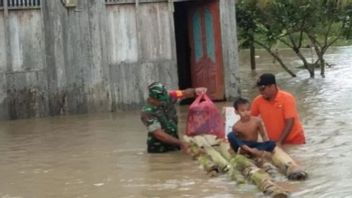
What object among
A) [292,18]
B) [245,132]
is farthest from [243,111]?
[292,18]

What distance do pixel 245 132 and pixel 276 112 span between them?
76 centimetres

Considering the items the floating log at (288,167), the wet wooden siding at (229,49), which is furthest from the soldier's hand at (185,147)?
the wet wooden siding at (229,49)

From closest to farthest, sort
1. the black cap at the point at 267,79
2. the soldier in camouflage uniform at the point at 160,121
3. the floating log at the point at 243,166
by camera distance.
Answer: the floating log at the point at 243,166 → the black cap at the point at 267,79 → the soldier in camouflage uniform at the point at 160,121

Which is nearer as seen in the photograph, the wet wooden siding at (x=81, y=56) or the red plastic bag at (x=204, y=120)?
the red plastic bag at (x=204, y=120)

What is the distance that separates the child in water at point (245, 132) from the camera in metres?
8.26

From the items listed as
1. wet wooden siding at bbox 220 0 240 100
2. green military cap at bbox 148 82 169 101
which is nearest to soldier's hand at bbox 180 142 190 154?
green military cap at bbox 148 82 169 101

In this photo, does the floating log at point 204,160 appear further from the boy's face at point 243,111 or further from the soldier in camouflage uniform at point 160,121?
the boy's face at point 243,111

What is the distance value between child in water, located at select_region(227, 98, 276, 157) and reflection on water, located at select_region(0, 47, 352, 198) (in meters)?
0.51

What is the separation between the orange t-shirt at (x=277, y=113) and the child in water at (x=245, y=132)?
54cm

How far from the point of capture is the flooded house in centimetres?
1423

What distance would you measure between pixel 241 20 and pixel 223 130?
1102cm

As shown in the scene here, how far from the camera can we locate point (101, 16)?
14.6 m

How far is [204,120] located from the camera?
984cm

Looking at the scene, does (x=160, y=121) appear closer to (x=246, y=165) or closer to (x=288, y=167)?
(x=246, y=165)
